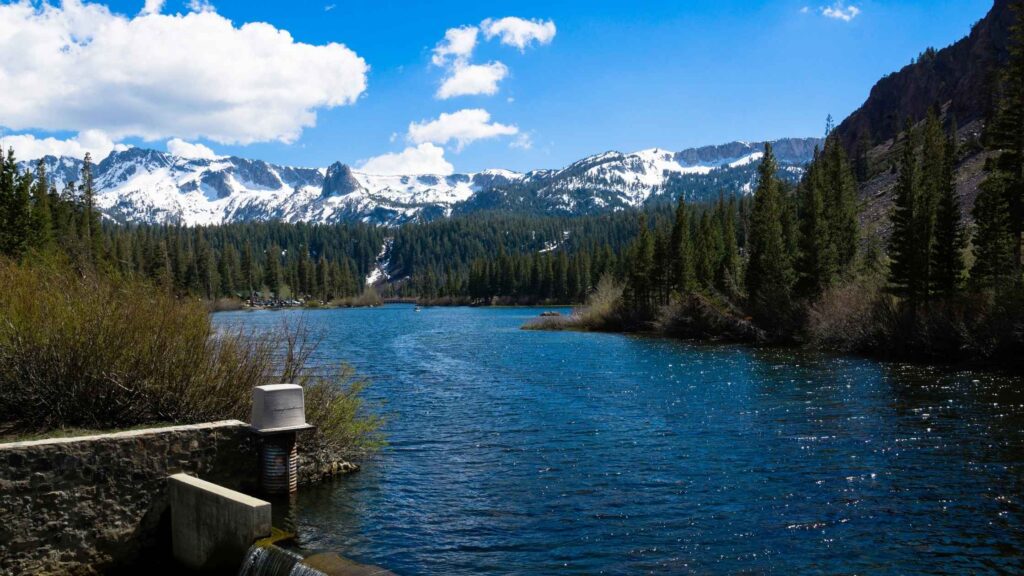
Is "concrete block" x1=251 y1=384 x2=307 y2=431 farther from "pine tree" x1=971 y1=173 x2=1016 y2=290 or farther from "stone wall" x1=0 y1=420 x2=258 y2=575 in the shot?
"pine tree" x1=971 y1=173 x2=1016 y2=290

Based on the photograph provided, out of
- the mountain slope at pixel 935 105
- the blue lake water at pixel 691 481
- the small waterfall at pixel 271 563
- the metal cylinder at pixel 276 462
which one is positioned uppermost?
the mountain slope at pixel 935 105

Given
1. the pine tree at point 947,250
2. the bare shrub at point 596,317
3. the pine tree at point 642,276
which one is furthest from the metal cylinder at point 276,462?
the pine tree at point 642,276

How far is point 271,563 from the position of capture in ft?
33.7

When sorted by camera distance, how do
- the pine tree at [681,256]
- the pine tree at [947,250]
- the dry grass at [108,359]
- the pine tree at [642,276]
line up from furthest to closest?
1. the pine tree at [642,276]
2. the pine tree at [681,256]
3. the pine tree at [947,250]
4. the dry grass at [108,359]

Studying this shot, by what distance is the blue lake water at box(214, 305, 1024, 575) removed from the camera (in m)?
11.8

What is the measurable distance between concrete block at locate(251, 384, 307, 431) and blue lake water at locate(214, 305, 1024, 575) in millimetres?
1830

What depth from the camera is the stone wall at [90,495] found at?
10344 mm

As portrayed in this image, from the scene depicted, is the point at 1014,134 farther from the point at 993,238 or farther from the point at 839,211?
the point at 839,211

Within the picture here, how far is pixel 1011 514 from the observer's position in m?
13.5

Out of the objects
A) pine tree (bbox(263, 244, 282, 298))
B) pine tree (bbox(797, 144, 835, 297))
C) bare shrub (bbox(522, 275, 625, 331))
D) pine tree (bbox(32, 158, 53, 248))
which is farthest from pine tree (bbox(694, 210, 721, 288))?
pine tree (bbox(263, 244, 282, 298))

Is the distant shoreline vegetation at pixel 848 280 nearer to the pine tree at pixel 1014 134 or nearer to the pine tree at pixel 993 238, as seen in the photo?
the pine tree at pixel 993 238

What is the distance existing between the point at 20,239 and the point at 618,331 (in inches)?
2201

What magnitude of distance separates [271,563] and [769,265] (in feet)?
186

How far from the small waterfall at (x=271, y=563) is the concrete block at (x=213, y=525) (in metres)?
0.16
